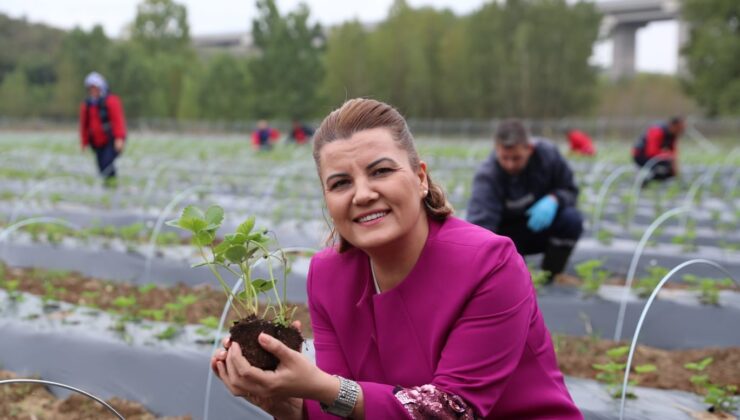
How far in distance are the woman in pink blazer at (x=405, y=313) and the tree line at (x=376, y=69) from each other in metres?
30.9

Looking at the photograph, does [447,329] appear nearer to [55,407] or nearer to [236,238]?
[236,238]

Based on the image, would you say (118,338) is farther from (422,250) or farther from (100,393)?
(422,250)

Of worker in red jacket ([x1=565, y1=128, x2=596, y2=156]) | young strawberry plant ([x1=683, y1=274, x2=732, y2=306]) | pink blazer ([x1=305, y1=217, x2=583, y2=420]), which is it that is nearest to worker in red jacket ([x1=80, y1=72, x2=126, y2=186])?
young strawberry plant ([x1=683, y1=274, x2=732, y2=306])

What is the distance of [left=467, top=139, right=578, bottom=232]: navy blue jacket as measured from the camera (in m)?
4.14

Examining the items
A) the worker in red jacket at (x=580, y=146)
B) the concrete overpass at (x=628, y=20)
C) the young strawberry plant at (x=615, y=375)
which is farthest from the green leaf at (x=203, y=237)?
the concrete overpass at (x=628, y=20)

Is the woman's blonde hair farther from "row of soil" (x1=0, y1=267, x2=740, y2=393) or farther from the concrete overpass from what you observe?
the concrete overpass

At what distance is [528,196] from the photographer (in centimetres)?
435

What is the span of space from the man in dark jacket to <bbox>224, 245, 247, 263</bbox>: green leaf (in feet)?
8.48

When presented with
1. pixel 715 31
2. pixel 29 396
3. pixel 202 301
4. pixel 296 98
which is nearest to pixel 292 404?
pixel 29 396

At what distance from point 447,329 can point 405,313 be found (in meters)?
0.10

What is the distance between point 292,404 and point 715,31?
94.7ft

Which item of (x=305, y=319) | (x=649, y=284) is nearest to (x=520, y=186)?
(x=649, y=284)

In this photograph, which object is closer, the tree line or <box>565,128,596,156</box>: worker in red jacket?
<box>565,128,596,156</box>: worker in red jacket

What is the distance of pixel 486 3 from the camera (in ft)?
109
